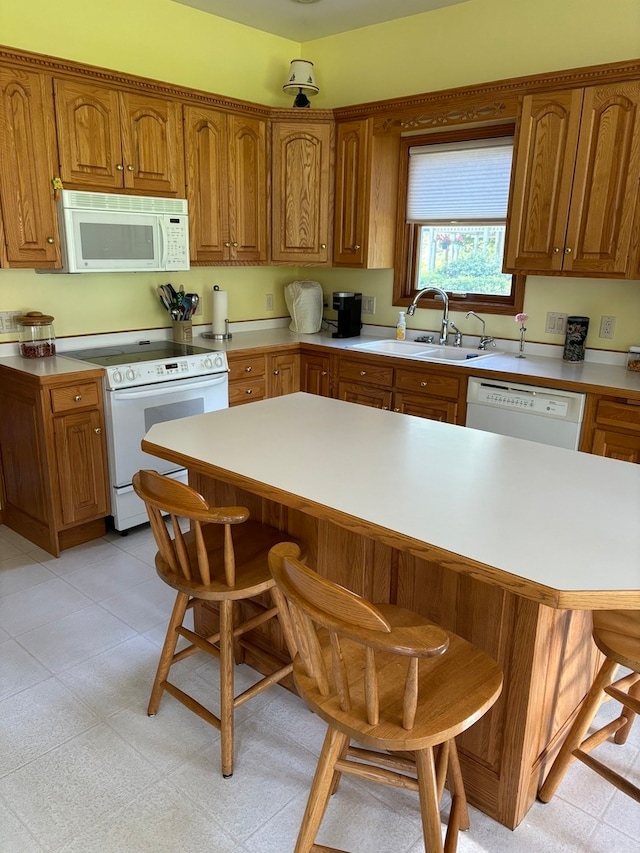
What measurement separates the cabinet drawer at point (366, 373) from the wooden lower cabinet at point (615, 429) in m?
1.20

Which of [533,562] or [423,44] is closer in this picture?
[533,562]

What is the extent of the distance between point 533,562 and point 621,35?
3220 millimetres

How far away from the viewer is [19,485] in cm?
335

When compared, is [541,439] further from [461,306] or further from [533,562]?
[533,562]

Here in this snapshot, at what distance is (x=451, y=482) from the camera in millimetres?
1680

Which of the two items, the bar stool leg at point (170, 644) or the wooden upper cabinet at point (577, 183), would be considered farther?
the wooden upper cabinet at point (577, 183)

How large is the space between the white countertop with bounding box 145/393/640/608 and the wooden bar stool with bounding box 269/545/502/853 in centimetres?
22

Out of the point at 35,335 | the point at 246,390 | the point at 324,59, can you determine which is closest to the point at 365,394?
the point at 246,390

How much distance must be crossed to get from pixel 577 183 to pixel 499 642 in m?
2.48

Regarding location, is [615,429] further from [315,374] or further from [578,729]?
[315,374]

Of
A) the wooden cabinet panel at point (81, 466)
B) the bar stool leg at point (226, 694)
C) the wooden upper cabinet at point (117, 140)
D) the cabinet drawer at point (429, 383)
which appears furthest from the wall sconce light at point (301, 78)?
the bar stool leg at point (226, 694)

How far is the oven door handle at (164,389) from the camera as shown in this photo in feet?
10.5

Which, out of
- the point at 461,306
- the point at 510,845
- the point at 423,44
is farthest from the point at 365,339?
the point at 510,845

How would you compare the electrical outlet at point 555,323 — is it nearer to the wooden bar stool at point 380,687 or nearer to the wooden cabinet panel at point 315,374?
the wooden cabinet panel at point 315,374
